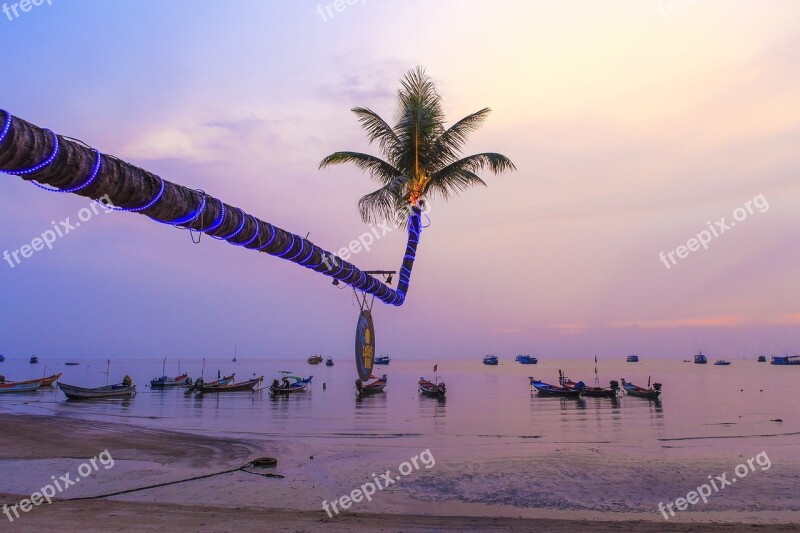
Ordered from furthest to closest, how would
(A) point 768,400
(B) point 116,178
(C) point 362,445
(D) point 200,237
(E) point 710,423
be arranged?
(A) point 768,400, (E) point 710,423, (C) point 362,445, (D) point 200,237, (B) point 116,178

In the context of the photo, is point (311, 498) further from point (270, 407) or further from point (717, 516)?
point (270, 407)

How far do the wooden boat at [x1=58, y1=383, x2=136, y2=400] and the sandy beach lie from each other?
30770 mm

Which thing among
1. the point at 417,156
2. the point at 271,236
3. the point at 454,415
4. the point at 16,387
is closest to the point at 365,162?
the point at 417,156

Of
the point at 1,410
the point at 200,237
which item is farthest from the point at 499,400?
the point at 200,237

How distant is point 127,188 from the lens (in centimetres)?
321

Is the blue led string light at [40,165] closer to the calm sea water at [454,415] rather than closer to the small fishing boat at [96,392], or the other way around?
the calm sea water at [454,415]

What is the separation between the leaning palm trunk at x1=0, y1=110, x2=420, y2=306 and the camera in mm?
2623

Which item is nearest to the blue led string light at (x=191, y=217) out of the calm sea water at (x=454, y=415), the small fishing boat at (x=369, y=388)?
the calm sea water at (x=454, y=415)

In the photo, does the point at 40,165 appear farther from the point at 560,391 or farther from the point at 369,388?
the point at 369,388

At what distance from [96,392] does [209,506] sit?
46410mm

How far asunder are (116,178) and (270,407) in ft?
151

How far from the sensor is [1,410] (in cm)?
3856
